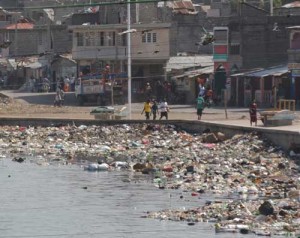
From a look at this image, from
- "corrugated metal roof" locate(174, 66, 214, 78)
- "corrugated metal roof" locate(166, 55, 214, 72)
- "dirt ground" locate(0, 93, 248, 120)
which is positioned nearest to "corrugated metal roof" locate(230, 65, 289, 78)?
"dirt ground" locate(0, 93, 248, 120)

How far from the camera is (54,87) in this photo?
86.3m

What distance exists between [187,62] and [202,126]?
25439mm

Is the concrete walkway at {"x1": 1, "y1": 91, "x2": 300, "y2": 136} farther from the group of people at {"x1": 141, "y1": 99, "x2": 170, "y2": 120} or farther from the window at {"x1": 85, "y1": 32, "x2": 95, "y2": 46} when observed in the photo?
the window at {"x1": 85, "y1": 32, "x2": 95, "y2": 46}

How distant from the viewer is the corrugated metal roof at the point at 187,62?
257ft

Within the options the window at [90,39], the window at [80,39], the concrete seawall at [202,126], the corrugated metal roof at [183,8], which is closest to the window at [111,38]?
the window at [90,39]

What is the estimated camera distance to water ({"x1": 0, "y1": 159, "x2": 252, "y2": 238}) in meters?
32.3

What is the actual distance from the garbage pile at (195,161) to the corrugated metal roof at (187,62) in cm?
2033

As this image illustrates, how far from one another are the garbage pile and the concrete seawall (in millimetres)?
290

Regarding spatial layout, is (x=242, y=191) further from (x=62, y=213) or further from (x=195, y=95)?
(x=195, y=95)

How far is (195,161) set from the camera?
148 ft

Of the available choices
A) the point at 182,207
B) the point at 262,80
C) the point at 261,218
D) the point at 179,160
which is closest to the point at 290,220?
the point at 261,218

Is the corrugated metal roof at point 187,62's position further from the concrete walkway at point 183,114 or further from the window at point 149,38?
the concrete walkway at point 183,114

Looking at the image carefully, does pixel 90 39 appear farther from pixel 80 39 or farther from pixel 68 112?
pixel 68 112

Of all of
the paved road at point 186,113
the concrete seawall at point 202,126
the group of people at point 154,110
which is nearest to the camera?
the concrete seawall at point 202,126
